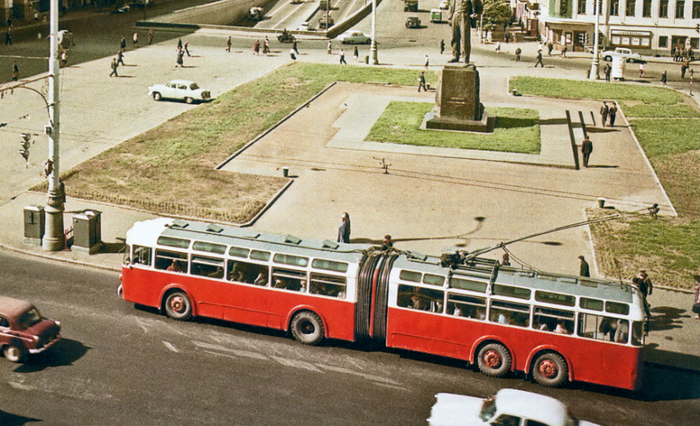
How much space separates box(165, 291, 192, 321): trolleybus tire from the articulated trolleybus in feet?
0.09

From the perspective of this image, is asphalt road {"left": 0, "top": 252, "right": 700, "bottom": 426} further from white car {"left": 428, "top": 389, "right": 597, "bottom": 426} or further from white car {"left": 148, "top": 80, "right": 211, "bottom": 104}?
white car {"left": 148, "top": 80, "right": 211, "bottom": 104}

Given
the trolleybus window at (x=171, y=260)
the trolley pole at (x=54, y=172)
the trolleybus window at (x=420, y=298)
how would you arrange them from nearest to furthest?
the trolleybus window at (x=420, y=298) < the trolleybus window at (x=171, y=260) < the trolley pole at (x=54, y=172)

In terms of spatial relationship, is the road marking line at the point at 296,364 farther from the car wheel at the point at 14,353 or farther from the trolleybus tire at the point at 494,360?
the car wheel at the point at 14,353

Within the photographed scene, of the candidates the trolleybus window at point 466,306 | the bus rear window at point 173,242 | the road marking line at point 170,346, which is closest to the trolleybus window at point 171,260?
the bus rear window at point 173,242

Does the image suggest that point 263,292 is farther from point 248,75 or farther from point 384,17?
point 384,17

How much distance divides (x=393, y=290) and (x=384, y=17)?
8497cm

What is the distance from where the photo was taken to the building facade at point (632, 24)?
3428 inches

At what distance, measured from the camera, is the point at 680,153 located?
152 feet

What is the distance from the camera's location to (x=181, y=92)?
56.1 meters

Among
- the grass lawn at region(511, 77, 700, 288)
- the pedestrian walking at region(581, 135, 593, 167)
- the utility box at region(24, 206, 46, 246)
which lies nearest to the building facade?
the grass lawn at region(511, 77, 700, 288)

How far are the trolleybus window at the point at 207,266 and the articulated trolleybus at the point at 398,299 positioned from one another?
3 centimetres

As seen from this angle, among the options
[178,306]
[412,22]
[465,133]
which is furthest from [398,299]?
[412,22]

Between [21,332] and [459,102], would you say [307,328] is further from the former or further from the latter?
[459,102]

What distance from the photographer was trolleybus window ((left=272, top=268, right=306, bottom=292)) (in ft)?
78.8
